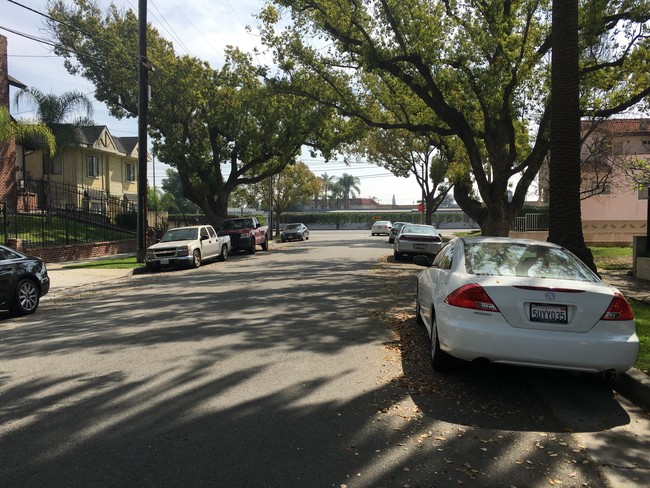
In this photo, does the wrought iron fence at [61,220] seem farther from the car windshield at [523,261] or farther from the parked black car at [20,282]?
the car windshield at [523,261]

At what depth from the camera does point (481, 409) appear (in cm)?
477

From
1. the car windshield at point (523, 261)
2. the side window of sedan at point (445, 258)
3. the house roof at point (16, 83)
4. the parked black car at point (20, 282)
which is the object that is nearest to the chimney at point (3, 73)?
the house roof at point (16, 83)

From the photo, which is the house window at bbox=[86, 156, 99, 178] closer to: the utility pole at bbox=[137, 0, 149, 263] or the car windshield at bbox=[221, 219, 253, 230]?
the car windshield at bbox=[221, 219, 253, 230]

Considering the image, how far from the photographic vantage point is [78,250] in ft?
69.9

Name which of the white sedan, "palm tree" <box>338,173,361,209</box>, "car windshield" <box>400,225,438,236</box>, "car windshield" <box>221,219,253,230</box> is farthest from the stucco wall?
"palm tree" <box>338,173,361,209</box>

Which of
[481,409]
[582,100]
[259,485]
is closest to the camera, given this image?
[259,485]

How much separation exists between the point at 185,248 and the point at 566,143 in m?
13.2

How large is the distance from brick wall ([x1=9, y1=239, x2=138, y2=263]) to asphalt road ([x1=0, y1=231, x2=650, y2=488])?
1134 cm

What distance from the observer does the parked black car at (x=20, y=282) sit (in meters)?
9.41

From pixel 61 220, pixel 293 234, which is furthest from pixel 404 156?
pixel 61 220

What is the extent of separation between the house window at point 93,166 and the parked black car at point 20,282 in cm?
3019

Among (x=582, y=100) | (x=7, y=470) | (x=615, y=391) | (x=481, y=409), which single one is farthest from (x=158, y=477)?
(x=582, y=100)

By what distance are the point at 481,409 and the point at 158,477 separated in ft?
9.56

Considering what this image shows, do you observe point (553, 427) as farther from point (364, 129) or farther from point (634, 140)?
point (634, 140)
